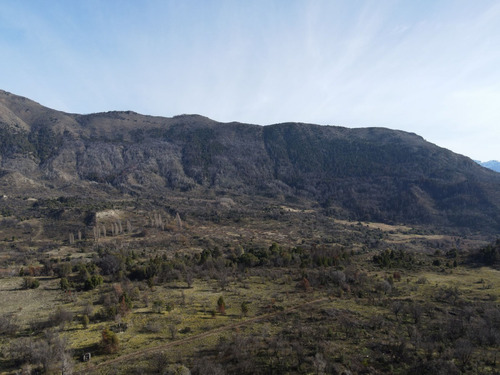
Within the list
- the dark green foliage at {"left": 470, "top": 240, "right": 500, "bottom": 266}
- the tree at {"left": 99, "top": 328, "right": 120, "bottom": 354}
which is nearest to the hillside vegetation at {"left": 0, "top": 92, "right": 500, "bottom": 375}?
the tree at {"left": 99, "top": 328, "right": 120, "bottom": 354}

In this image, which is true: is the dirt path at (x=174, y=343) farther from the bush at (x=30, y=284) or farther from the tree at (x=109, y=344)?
the bush at (x=30, y=284)

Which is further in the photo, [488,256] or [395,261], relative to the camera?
[488,256]

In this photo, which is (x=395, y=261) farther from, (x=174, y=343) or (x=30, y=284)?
(x=30, y=284)

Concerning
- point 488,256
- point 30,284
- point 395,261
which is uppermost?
point 488,256

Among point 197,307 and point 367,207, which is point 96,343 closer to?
point 197,307

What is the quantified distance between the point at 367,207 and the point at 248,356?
15046 centimetres

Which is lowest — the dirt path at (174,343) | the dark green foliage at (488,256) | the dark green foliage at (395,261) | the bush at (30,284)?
the bush at (30,284)

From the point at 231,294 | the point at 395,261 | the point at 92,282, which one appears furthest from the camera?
the point at 395,261

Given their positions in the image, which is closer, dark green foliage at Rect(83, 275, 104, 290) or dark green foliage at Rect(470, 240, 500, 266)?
dark green foliage at Rect(83, 275, 104, 290)

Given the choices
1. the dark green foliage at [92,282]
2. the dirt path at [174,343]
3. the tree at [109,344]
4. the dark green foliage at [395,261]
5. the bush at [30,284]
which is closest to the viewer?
the dirt path at [174,343]

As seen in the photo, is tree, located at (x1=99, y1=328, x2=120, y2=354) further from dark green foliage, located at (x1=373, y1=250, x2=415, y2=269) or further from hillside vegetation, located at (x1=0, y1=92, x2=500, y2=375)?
dark green foliage, located at (x1=373, y1=250, x2=415, y2=269)

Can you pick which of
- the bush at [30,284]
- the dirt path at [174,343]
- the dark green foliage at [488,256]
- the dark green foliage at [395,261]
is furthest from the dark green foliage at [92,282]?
the dark green foliage at [488,256]

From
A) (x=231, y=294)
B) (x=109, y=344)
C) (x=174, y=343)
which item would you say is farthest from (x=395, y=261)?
(x=109, y=344)

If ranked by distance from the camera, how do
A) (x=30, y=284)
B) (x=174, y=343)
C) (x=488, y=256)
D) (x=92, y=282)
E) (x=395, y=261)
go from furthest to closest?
(x=488, y=256) → (x=395, y=261) → (x=30, y=284) → (x=92, y=282) → (x=174, y=343)
